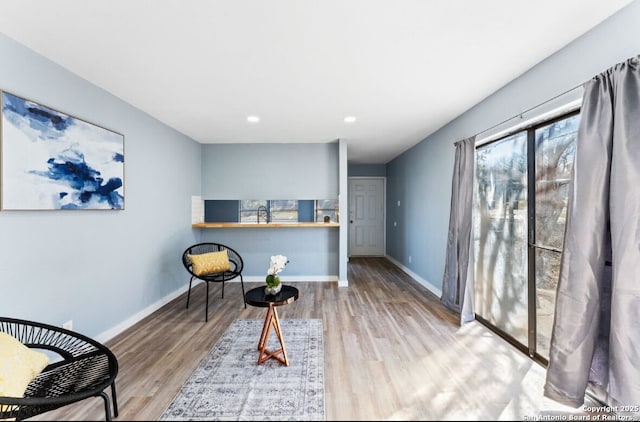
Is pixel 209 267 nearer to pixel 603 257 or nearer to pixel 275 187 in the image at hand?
pixel 275 187

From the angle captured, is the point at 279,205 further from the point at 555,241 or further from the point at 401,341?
the point at 555,241

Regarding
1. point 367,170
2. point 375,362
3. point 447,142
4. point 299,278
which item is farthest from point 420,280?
point 367,170

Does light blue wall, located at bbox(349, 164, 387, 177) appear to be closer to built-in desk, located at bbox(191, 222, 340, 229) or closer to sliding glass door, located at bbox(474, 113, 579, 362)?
built-in desk, located at bbox(191, 222, 340, 229)

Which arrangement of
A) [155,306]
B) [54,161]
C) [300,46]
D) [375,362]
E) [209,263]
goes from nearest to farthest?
[300,46]
[54,161]
[375,362]
[155,306]
[209,263]

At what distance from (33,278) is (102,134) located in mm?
1292

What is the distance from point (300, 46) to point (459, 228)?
→ 2.49 metres

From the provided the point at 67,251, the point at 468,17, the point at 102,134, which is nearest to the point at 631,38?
the point at 468,17

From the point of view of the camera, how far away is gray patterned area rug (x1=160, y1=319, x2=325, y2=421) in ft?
5.41

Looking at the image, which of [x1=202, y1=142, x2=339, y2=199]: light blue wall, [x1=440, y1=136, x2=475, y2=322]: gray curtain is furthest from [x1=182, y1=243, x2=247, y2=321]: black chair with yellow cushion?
[x1=440, y1=136, x2=475, y2=322]: gray curtain

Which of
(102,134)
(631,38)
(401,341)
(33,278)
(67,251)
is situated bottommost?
(401,341)

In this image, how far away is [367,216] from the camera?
6.87 m

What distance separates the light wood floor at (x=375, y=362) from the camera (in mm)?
1681

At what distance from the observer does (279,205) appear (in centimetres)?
474

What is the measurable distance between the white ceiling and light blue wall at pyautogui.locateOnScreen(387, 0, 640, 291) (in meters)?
0.10
